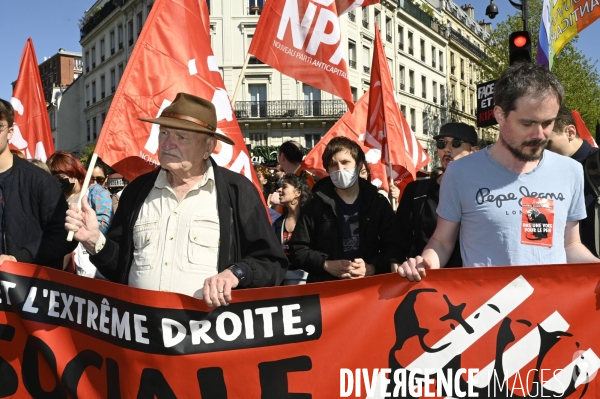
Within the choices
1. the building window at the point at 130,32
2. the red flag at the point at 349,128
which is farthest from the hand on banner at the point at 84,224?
the building window at the point at 130,32

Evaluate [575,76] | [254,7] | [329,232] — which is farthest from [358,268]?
[254,7]

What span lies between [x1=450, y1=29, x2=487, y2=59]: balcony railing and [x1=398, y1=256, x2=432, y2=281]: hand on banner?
53998 mm

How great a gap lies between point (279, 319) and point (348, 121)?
650cm

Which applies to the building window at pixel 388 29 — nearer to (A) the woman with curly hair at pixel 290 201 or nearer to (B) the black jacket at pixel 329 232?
(A) the woman with curly hair at pixel 290 201

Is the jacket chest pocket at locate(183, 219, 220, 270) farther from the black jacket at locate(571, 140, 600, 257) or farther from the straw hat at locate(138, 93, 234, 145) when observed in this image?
the black jacket at locate(571, 140, 600, 257)

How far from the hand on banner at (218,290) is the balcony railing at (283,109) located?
33.5 metres

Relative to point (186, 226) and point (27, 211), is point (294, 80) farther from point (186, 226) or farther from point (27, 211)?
point (186, 226)

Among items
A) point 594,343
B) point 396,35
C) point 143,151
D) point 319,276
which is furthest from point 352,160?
point 396,35

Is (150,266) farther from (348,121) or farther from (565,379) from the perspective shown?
(348,121)

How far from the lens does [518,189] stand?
274 cm

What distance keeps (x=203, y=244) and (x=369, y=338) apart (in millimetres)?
888

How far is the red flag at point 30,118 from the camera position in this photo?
7.10 m

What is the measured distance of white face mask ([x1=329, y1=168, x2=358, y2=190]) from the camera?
4.37 metres

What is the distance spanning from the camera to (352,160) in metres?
4.45
